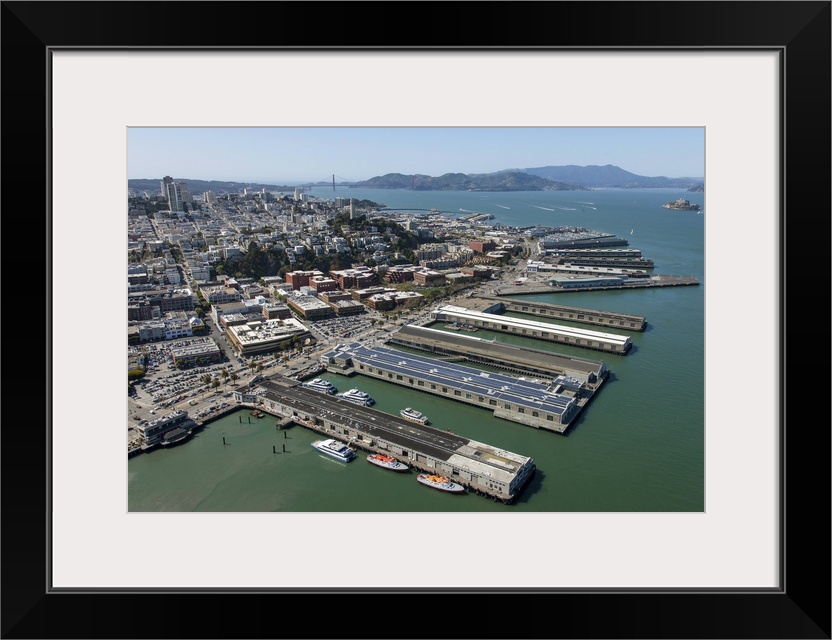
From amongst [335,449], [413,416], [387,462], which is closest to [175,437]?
[335,449]

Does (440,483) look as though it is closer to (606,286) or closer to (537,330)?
(537,330)

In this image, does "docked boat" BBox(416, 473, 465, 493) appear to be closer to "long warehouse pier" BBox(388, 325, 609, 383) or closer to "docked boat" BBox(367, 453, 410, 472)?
"docked boat" BBox(367, 453, 410, 472)

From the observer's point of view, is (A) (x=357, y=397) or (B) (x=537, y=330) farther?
(B) (x=537, y=330)

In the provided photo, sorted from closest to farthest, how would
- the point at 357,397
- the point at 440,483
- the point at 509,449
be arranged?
1. the point at 440,483
2. the point at 509,449
3. the point at 357,397

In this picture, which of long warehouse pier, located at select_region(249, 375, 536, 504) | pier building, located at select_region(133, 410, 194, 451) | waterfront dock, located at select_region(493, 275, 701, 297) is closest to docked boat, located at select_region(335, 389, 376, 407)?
long warehouse pier, located at select_region(249, 375, 536, 504)

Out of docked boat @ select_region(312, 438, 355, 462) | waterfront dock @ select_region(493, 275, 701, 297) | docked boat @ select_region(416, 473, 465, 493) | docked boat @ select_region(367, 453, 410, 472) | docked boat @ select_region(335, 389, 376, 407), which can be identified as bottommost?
docked boat @ select_region(416, 473, 465, 493)
